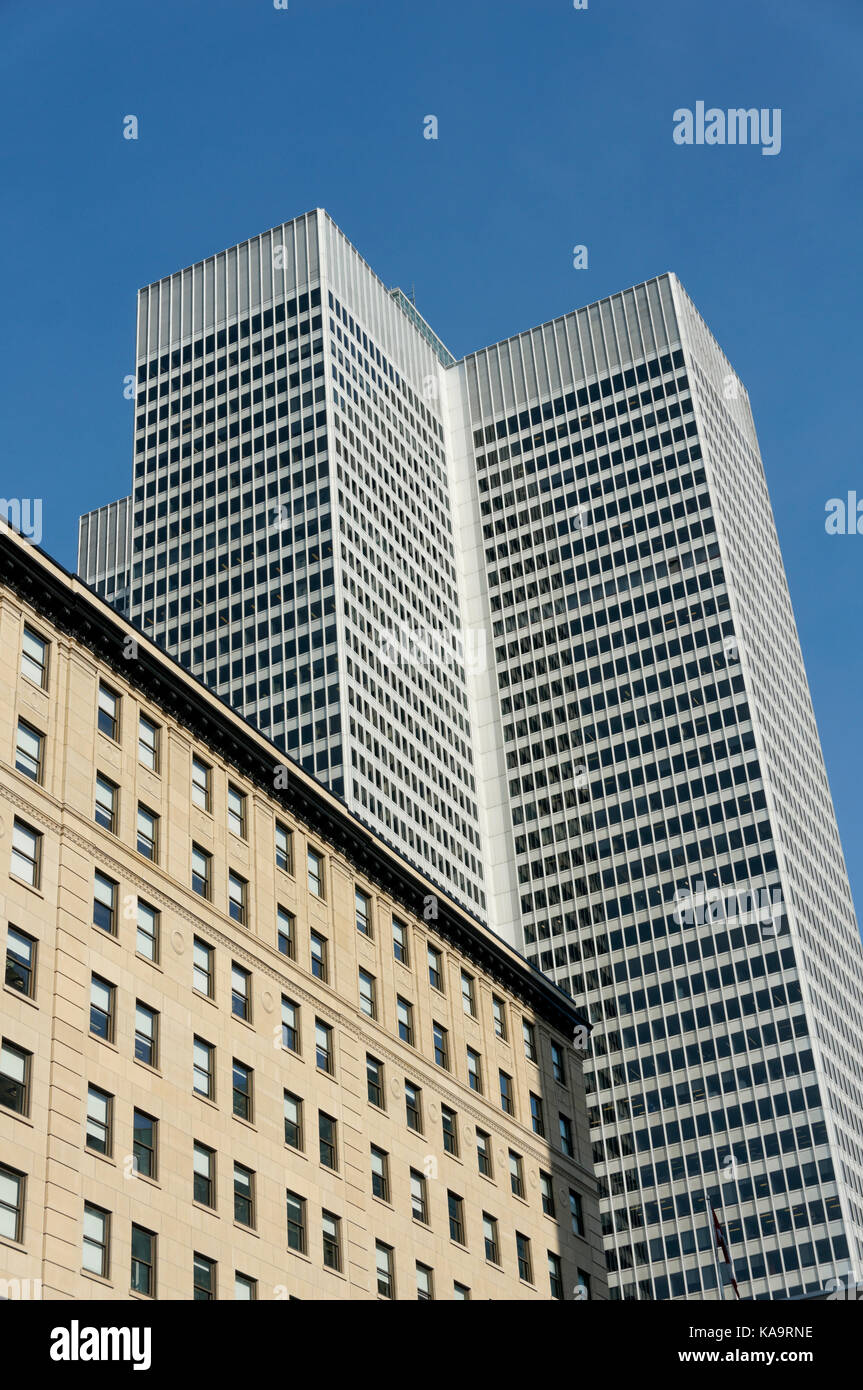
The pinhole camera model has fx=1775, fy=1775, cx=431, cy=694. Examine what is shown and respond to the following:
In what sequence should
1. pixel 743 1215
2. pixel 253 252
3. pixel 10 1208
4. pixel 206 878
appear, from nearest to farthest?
pixel 10 1208, pixel 206 878, pixel 743 1215, pixel 253 252

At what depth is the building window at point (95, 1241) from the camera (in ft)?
164

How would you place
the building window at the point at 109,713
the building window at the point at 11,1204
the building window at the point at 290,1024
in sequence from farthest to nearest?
the building window at the point at 290,1024 → the building window at the point at 109,713 → the building window at the point at 11,1204

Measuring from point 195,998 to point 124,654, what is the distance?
40.7ft

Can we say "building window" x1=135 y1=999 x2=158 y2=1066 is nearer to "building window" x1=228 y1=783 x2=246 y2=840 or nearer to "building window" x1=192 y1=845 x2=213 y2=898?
"building window" x1=192 y1=845 x2=213 y2=898

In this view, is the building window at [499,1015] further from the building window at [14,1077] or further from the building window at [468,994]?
the building window at [14,1077]

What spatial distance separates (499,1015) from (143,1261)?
1198 inches

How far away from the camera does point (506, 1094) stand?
77625 mm

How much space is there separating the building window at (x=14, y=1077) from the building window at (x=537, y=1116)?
3286cm

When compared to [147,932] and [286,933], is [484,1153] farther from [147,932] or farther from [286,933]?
[147,932]

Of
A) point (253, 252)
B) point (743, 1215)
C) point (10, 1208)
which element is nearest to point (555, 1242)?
point (10, 1208)

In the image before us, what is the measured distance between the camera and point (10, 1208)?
47.9 metres

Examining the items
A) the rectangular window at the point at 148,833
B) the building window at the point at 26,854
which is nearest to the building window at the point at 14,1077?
the building window at the point at 26,854
